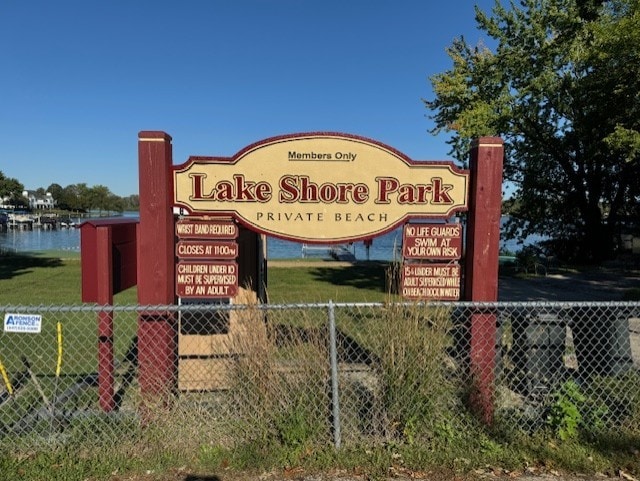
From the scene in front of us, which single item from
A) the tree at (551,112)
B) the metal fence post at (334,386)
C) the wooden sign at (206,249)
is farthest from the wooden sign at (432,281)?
the tree at (551,112)

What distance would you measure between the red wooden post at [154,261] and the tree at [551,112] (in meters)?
16.2

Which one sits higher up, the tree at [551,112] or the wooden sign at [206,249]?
the tree at [551,112]

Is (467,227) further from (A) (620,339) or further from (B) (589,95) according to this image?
(B) (589,95)

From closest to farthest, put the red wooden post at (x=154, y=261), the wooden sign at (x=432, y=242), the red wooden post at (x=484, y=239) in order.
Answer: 1. the red wooden post at (x=154, y=261)
2. the red wooden post at (x=484, y=239)
3. the wooden sign at (x=432, y=242)

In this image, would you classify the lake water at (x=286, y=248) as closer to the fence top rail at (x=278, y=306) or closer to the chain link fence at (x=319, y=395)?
the chain link fence at (x=319, y=395)

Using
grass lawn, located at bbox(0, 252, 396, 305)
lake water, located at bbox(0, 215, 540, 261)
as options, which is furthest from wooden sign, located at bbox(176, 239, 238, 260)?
lake water, located at bbox(0, 215, 540, 261)

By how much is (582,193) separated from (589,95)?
7586 millimetres

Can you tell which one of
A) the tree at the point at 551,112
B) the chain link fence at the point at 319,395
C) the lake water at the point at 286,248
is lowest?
the lake water at the point at 286,248

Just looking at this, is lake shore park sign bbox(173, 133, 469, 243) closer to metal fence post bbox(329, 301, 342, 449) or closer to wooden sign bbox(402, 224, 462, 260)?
wooden sign bbox(402, 224, 462, 260)

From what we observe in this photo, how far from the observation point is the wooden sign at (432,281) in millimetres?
4828

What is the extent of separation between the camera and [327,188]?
479 cm

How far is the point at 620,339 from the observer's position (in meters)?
5.35

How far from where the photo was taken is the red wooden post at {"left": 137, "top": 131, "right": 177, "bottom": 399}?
14.5ft

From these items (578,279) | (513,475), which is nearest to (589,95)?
(578,279)
